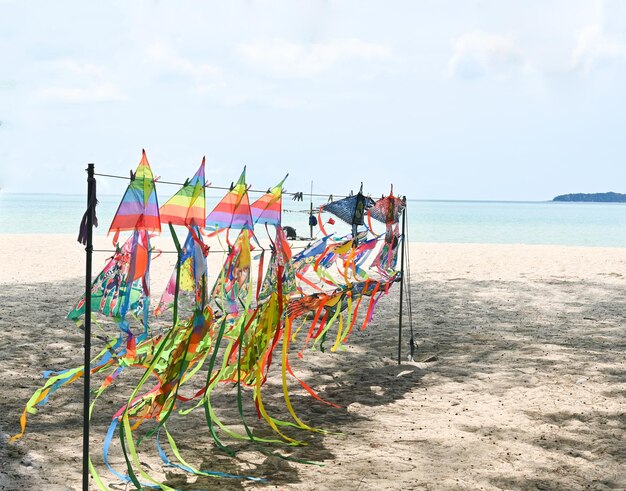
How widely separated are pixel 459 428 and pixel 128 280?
234 cm

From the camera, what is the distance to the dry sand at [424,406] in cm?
364

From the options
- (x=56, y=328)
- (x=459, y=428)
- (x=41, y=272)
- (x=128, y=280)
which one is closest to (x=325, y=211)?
(x=459, y=428)

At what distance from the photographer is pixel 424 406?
16.0 ft

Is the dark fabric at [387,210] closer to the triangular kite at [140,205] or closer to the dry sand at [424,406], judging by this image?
the dry sand at [424,406]

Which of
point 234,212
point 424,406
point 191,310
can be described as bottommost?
point 424,406

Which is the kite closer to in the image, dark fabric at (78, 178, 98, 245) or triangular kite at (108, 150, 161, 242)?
triangular kite at (108, 150, 161, 242)

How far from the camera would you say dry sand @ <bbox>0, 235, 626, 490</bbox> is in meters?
3.64

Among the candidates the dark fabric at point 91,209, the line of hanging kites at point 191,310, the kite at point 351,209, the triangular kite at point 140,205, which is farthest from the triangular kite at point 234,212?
the kite at point 351,209

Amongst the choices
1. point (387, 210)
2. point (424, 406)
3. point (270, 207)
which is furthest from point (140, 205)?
point (387, 210)

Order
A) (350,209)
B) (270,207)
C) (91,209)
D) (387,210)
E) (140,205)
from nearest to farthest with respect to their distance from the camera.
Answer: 1. (91,209)
2. (140,205)
3. (270,207)
4. (350,209)
5. (387,210)

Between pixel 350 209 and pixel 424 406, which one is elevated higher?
pixel 350 209

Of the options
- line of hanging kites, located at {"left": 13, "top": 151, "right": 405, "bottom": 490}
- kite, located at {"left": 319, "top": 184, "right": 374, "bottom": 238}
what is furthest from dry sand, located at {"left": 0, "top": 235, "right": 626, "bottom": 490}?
kite, located at {"left": 319, "top": 184, "right": 374, "bottom": 238}

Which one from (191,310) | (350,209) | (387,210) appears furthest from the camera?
(387,210)

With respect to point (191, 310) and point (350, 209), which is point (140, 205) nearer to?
point (191, 310)
